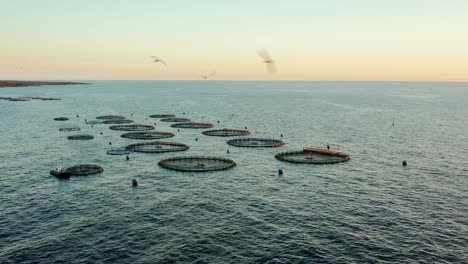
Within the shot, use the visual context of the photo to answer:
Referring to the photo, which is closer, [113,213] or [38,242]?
[38,242]

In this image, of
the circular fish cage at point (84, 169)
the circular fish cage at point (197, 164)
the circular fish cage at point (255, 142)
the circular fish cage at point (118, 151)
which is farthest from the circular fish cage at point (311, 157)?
the circular fish cage at point (84, 169)

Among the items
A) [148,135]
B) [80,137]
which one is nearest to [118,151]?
[148,135]

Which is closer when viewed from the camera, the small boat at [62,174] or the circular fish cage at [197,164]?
the small boat at [62,174]

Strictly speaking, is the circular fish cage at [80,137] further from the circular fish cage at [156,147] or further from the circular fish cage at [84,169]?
the circular fish cage at [84,169]

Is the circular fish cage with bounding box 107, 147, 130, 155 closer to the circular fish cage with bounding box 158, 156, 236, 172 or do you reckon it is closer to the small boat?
the circular fish cage with bounding box 158, 156, 236, 172

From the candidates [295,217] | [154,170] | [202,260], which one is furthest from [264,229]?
[154,170]

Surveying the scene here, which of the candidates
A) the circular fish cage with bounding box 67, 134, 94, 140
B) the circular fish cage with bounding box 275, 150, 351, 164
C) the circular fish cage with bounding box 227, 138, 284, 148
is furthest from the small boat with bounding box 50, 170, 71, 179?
the circular fish cage with bounding box 227, 138, 284, 148

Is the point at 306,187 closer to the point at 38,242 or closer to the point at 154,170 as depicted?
the point at 154,170
